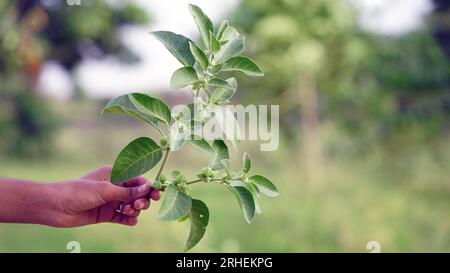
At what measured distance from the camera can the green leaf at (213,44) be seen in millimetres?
736

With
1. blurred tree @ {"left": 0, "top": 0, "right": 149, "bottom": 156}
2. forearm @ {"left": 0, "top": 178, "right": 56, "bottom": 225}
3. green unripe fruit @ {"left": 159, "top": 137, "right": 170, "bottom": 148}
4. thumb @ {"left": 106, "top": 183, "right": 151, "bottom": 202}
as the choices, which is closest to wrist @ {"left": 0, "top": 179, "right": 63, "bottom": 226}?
forearm @ {"left": 0, "top": 178, "right": 56, "bottom": 225}

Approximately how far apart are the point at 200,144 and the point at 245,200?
0.10 meters

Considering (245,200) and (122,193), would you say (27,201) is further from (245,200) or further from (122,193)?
(245,200)

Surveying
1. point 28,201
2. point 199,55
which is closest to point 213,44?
point 199,55

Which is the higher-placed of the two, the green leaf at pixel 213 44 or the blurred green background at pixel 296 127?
the blurred green background at pixel 296 127

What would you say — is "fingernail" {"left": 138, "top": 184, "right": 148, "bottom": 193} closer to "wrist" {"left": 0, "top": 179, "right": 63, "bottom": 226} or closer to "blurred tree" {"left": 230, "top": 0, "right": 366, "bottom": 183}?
"wrist" {"left": 0, "top": 179, "right": 63, "bottom": 226}

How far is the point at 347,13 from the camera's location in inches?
153

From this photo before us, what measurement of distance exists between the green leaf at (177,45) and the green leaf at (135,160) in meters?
0.12

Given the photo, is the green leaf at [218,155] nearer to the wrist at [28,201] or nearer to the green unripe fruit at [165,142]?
the green unripe fruit at [165,142]

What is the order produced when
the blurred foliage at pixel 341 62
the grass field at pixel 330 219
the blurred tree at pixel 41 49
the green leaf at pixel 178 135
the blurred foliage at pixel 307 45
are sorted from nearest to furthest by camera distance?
the green leaf at pixel 178 135, the grass field at pixel 330 219, the blurred foliage at pixel 341 62, the blurred foliage at pixel 307 45, the blurred tree at pixel 41 49

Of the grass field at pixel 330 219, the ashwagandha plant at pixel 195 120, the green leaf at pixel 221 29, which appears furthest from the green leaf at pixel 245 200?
the grass field at pixel 330 219

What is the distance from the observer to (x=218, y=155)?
795 millimetres
